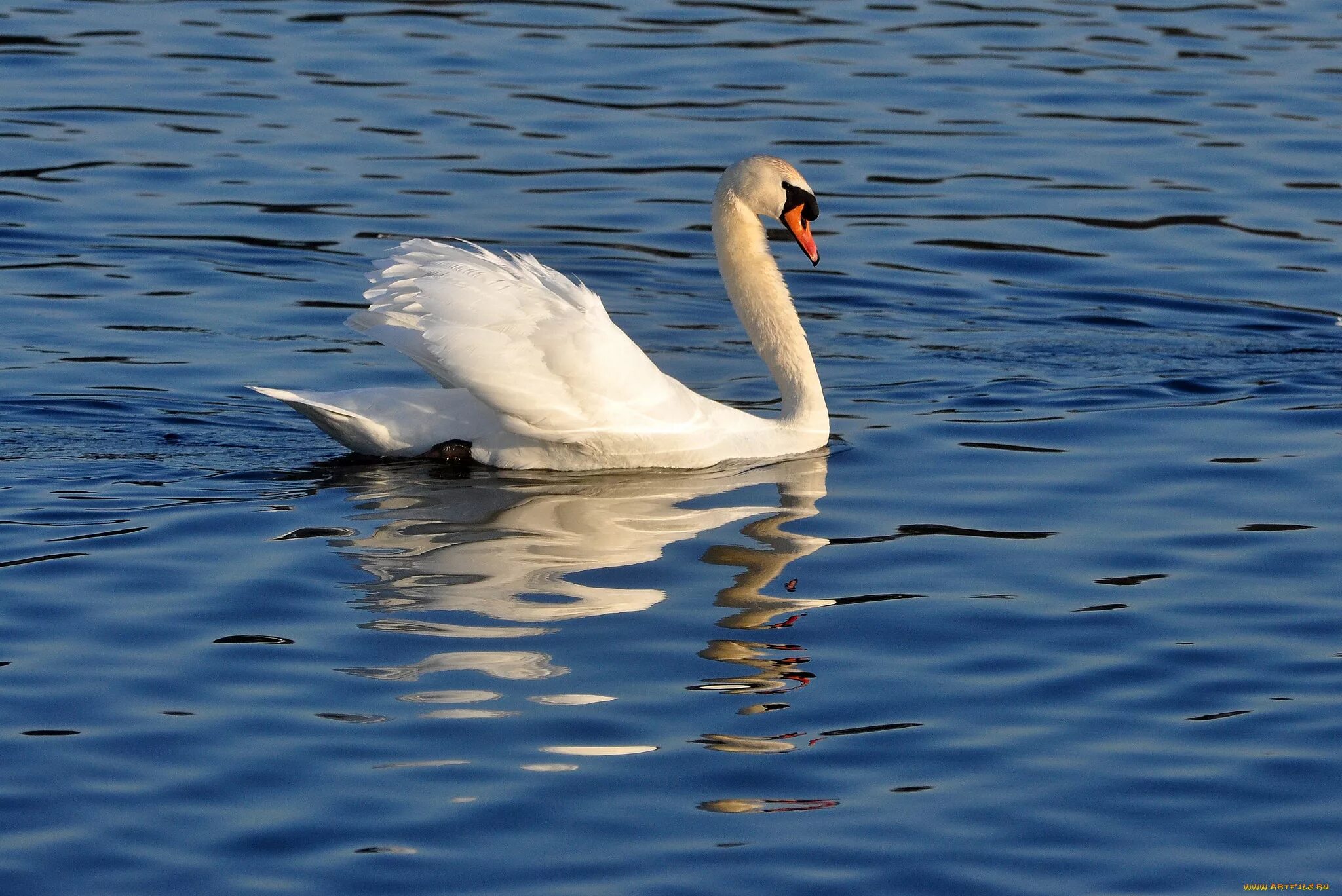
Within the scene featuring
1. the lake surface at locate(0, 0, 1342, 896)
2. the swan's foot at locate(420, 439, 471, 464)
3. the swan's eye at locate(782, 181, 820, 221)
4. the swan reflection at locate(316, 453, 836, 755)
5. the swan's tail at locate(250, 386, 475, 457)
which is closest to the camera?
the lake surface at locate(0, 0, 1342, 896)

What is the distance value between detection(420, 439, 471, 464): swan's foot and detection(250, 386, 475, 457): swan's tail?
2 cm

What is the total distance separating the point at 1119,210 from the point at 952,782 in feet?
30.5

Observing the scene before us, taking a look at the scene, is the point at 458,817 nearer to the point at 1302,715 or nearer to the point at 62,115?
the point at 1302,715

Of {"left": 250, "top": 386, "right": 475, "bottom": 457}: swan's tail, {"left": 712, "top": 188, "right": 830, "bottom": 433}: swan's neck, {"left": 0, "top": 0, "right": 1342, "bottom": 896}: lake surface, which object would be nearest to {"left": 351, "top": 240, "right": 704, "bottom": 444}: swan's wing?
{"left": 250, "top": 386, "right": 475, "bottom": 457}: swan's tail

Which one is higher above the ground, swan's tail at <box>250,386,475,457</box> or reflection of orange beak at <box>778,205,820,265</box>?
reflection of orange beak at <box>778,205,820,265</box>

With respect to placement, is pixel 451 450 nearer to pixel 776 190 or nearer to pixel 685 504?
pixel 685 504

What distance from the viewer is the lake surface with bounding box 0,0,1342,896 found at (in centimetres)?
621

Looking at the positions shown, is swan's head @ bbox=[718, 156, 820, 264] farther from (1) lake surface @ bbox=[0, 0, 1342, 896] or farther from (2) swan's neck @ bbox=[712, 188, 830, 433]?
(1) lake surface @ bbox=[0, 0, 1342, 896]

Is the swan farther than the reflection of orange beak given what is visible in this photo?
No

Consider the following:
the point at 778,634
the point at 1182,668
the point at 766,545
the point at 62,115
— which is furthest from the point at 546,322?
the point at 62,115

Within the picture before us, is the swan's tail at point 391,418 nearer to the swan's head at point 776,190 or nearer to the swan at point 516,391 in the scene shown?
the swan at point 516,391

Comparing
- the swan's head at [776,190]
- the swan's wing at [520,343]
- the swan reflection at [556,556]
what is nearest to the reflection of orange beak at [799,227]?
the swan's head at [776,190]

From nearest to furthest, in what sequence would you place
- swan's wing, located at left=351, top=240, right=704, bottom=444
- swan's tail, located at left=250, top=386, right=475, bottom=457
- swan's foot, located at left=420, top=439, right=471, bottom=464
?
swan's wing, located at left=351, top=240, right=704, bottom=444 < swan's tail, located at left=250, top=386, right=475, bottom=457 < swan's foot, located at left=420, top=439, right=471, bottom=464

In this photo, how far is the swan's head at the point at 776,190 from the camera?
1075 cm
